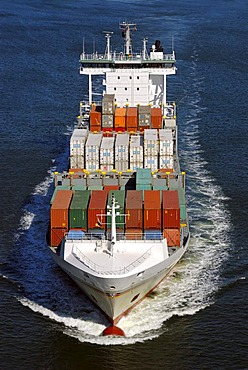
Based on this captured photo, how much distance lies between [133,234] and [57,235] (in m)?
4.44

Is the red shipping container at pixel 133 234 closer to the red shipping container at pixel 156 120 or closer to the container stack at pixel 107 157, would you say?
the container stack at pixel 107 157

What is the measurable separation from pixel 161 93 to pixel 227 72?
28.8 meters

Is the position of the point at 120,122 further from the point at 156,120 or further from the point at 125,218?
the point at 125,218

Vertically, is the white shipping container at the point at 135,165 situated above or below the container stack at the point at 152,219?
above

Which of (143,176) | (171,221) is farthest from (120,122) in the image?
(171,221)

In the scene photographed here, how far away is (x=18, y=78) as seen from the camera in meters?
84.8

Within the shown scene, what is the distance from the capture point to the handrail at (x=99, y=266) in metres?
34.6

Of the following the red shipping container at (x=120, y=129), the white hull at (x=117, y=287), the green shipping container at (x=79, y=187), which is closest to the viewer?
the white hull at (x=117, y=287)

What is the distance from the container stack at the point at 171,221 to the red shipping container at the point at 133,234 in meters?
1.54

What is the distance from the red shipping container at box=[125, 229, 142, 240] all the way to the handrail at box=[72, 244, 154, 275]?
5.15 ft

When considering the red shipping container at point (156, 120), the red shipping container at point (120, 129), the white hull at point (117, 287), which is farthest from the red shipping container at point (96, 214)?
the red shipping container at point (156, 120)

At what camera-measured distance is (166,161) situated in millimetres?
47750

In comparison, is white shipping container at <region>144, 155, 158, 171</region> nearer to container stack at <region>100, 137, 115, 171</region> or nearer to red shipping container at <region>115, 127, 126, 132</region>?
container stack at <region>100, 137, 115, 171</region>

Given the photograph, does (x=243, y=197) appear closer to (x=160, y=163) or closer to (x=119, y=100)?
(x=160, y=163)
